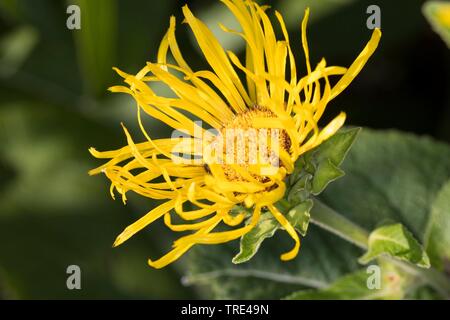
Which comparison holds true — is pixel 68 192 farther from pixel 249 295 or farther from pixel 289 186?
pixel 289 186

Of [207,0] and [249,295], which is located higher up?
[207,0]

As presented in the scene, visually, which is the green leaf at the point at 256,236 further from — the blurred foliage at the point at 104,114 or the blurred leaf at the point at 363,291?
the blurred foliage at the point at 104,114

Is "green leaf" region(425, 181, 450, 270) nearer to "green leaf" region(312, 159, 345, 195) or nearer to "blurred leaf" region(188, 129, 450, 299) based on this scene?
"blurred leaf" region(188, 129, 450, 299)

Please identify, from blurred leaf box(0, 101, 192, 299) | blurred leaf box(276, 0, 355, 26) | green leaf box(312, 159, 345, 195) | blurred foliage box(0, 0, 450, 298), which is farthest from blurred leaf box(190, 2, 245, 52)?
green leaf box(312, 159, 345, 195)

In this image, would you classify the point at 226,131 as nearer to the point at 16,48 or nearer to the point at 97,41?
the point at 97,41

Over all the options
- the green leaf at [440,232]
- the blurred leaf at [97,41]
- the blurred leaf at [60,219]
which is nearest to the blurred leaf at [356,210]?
the green leaf at [440,232]

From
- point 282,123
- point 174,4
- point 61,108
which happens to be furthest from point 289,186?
point 174,4

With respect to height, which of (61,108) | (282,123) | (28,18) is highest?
(28,18)
